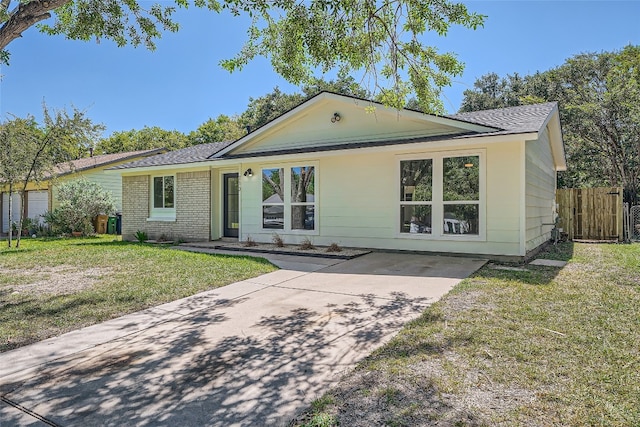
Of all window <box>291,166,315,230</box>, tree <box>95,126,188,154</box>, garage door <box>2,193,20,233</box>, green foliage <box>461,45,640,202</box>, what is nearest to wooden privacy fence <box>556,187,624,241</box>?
green foliage <box>461,45,640,202</box>

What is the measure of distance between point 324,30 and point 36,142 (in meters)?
11.9

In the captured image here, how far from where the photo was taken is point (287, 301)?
551 centimetres

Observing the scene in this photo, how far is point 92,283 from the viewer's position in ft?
22.2

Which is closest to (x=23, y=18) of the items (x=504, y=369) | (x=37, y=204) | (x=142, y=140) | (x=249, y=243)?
(x=504, y=369)

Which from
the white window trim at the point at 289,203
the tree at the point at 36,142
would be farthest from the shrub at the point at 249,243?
the tree at the point at 36,142

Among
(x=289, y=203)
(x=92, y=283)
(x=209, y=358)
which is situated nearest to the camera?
(x=209, y=358)

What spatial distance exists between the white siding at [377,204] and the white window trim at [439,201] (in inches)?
1.1

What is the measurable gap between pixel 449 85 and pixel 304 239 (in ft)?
20.1

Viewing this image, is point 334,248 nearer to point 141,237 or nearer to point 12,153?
point 141,237

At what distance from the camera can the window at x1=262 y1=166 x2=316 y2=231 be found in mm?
11344

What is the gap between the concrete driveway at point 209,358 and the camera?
2678 millimetres

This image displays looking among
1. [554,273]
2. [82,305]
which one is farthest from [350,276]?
[82,305]

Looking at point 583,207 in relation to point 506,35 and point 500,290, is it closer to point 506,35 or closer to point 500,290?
point 506,35

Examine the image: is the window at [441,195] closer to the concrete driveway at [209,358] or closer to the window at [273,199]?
the concrete driveway at [209,358]
